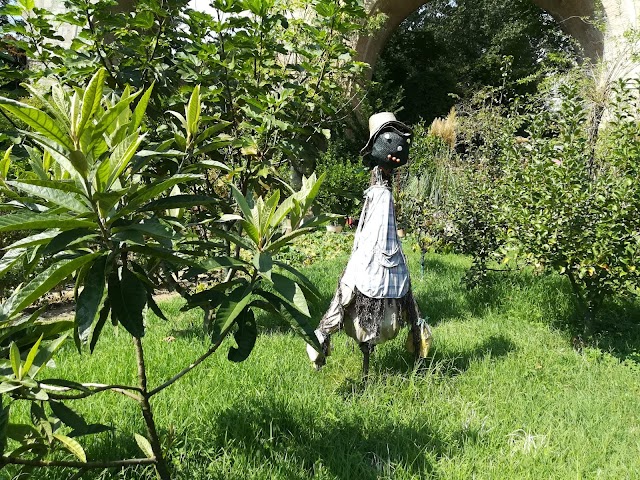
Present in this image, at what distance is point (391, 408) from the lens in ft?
8.25

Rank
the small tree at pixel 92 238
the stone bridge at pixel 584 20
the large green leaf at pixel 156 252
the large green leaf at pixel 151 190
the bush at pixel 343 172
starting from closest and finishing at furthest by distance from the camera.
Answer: the small tree at pixel 92 238 → the large green leaf at pixel 151 190 → the large green leaf at pixel 156 252 → the bush at pixel 343 172 → the stone bridge at pixel 584 20

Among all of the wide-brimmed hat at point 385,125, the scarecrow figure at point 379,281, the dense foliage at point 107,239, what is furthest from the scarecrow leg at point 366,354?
the dense foliage at point 107,239

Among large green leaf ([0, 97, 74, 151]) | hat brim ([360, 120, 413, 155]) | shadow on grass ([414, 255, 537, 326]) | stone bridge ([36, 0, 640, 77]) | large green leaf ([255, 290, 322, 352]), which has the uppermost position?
stone bridge ([36, 0, 640, 77])

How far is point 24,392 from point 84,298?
0.27 meters

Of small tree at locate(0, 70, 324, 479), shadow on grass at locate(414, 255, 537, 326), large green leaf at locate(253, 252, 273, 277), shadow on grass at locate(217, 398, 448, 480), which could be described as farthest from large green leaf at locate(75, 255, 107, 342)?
shadow on grass at locate(414, 255, 537, 326)

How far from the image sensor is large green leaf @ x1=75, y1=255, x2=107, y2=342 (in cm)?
101

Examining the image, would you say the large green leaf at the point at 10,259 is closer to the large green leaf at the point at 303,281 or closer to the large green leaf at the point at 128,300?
the large green leaf at the point at 128,300

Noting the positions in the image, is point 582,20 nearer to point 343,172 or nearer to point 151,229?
point 343,172

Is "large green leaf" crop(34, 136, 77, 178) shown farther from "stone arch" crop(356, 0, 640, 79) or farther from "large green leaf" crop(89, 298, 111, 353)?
"stone arch" crop(356, 0, 640, 79)

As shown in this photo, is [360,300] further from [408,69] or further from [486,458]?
[408,69]

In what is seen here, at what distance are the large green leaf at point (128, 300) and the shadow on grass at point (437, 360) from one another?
2.08 m

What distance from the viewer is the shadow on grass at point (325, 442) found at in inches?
78.9

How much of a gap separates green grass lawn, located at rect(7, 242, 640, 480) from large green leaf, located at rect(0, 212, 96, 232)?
898 millimetres

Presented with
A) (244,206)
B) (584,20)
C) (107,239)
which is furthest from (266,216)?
(584,20)
